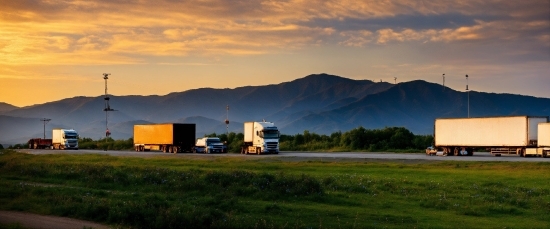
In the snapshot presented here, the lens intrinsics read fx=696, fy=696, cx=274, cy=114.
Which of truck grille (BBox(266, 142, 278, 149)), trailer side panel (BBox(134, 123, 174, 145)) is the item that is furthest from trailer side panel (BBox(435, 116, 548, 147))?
trailer side panel (BBox(134, 123, 174, 145))

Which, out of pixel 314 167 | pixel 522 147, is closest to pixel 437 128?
pixel 522 147

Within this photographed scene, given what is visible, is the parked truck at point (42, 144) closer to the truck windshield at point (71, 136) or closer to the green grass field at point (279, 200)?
the truck windshield at point (71, 136)

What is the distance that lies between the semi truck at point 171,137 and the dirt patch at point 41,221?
67.6 meters

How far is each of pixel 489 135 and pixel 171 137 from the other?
42.8 m

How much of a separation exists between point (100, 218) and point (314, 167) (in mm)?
31210

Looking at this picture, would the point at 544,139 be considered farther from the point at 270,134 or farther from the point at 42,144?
the point at 42,144

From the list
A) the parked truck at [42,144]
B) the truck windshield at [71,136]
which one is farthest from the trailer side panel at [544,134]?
the parked truck at [42,144]

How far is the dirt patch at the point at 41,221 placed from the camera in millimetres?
24381

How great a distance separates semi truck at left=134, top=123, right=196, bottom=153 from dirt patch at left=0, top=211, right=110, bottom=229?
67.6 m

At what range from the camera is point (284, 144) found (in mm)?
111375

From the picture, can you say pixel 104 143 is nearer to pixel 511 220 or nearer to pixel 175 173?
pixel 175 173

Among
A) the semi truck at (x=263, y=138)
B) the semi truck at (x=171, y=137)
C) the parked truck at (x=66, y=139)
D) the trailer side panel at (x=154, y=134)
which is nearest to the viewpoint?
the semi truck at (x=263, y=138)

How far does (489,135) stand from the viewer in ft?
246

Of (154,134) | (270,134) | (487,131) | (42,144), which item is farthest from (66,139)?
(487,131)
